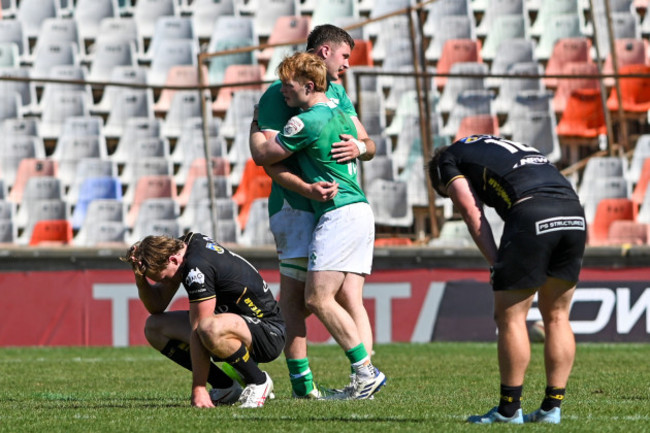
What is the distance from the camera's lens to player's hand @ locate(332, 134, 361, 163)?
598 centimetres

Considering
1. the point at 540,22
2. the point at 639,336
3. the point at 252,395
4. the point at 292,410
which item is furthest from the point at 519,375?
the point at 540,22

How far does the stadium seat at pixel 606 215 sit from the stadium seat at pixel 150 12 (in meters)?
7.97

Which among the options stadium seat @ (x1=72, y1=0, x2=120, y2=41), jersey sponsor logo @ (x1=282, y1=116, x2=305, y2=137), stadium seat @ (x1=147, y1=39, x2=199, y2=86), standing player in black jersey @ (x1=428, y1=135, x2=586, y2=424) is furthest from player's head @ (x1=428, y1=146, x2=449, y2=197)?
stadium seat @ (x1=72, y1=0, x2=120, y2=41)

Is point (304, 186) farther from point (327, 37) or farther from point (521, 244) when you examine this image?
point (521, 244)

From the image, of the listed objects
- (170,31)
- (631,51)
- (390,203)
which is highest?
(170,31)

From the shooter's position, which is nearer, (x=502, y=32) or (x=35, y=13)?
(x=502, y=32)

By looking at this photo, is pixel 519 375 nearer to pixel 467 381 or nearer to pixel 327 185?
pixel 327 185

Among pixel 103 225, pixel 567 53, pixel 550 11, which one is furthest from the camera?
pixel 550 11

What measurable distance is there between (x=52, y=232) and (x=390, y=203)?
12.0ft

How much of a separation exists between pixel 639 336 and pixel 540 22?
7123 mm

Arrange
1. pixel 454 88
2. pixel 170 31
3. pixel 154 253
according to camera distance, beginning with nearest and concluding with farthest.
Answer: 1. pixel 154 253
2. pixel 454 88
3. pixel 170 31

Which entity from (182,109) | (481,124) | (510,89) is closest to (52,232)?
(182,109)

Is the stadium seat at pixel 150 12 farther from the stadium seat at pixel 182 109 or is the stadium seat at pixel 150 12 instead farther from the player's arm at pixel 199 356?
the player's arm at pixel 199 356

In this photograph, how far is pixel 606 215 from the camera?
12.8 metres
